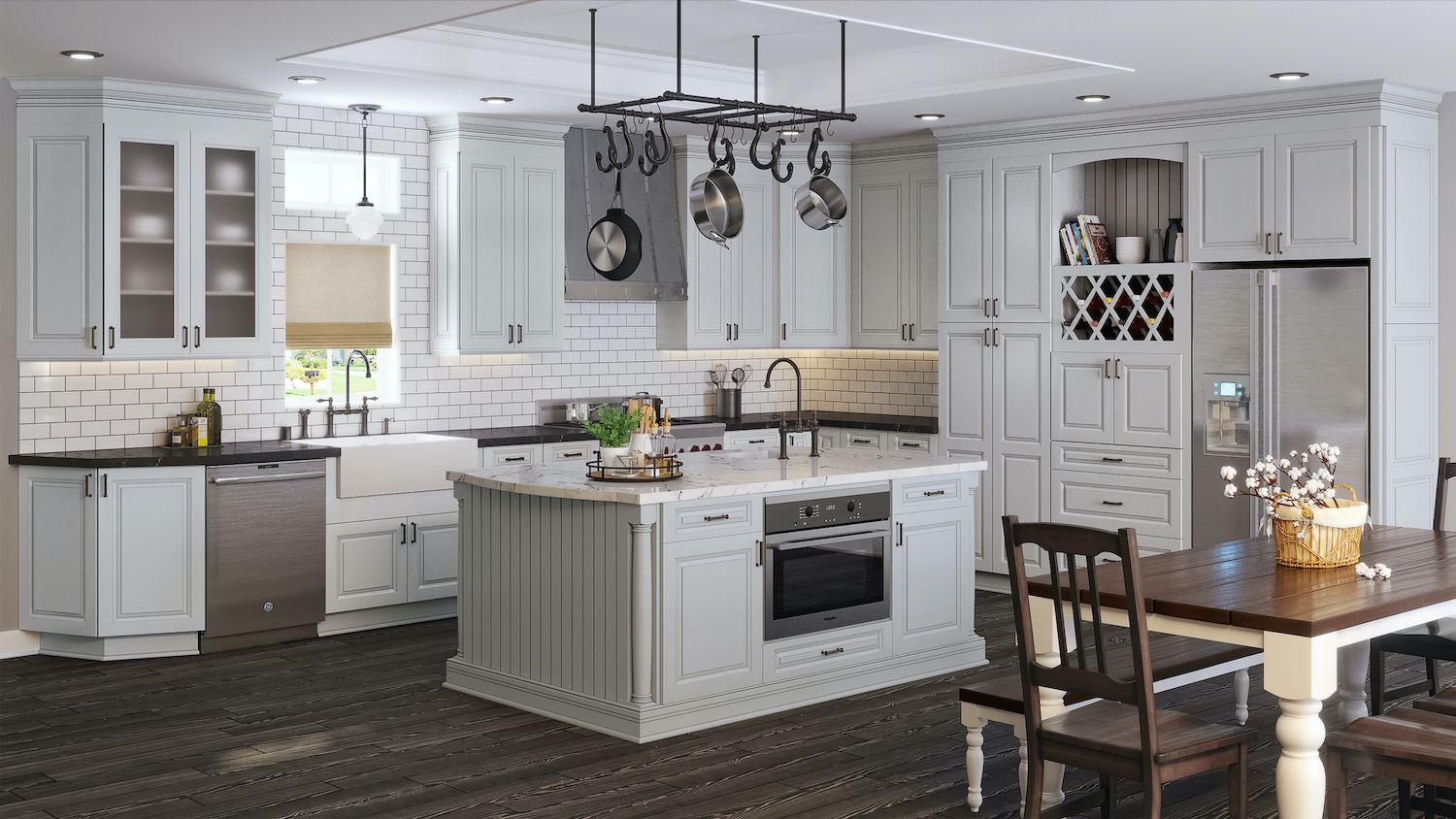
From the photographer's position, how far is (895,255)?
9.02 m

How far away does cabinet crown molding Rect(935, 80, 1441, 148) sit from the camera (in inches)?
266

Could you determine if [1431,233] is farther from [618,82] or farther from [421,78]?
[421,78]

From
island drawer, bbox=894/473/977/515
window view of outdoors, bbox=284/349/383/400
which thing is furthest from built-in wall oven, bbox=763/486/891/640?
window view of outdoors, bbox=284/349/383/400

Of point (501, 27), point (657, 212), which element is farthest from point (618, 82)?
point (657, 212)

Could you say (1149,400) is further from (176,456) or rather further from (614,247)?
(176,456)

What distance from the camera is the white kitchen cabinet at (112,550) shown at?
6520mm

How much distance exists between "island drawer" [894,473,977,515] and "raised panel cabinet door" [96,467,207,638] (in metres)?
3.26

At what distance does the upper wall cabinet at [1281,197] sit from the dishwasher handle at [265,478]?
4.61 meters

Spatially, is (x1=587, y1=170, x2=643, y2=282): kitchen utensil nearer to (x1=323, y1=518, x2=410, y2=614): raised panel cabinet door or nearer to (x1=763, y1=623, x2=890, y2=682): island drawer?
(x1=323, y1=518, x2=410, y2=614): raised panel cabinet door

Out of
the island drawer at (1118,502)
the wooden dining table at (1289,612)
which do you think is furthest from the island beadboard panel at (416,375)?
the wooden dining table at (1289,612)

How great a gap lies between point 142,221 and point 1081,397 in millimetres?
4949

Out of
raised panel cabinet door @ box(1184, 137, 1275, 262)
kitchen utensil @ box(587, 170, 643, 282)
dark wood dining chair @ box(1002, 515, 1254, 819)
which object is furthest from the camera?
kitchen utensil @ box(587, 170, 643, 282)

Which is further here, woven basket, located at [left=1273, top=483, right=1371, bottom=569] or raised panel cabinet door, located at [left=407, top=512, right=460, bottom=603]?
raised panel cabinet door, located at [left=407, top=512, right=460, bottom=603]

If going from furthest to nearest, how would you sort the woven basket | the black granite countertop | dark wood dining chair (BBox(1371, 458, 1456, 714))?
the black granite countertop, dark wood dining chair (BBox(1371, 458, 1456, 714)), the woven basket
